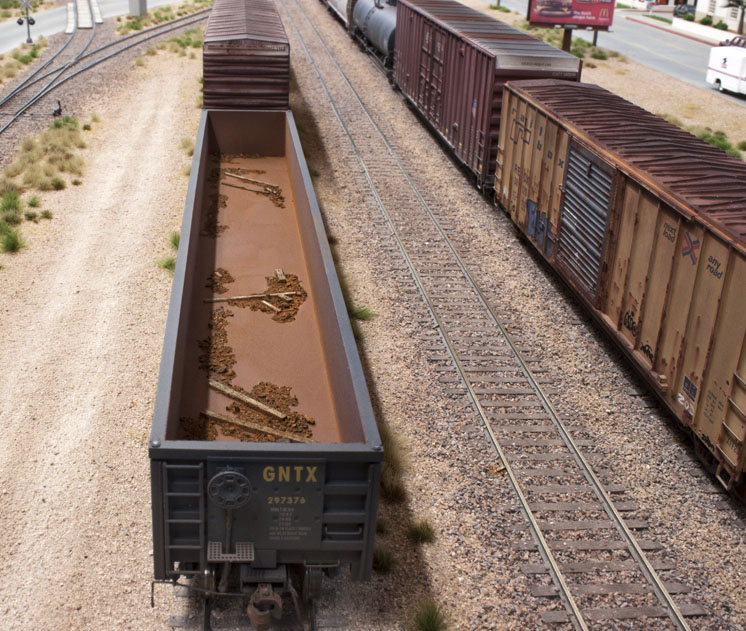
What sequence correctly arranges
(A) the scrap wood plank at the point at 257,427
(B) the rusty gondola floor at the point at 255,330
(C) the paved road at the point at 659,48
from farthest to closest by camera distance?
(C) the paved road at the point at 659,48
(B) the rusty gondola floor at the point at 255,330
(A) the scrap wood plank at the point at 257,427

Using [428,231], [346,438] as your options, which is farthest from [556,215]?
[346,438]

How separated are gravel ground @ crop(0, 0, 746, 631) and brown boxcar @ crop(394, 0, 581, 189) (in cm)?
194

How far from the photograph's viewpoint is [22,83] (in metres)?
30.1

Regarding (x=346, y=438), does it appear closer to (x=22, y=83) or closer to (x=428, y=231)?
(x=428, y=231)

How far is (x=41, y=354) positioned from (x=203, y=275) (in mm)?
2727

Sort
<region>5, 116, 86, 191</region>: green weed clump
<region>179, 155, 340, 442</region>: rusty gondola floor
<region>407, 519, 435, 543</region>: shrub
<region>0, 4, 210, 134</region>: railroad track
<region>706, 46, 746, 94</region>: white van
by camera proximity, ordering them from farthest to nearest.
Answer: <region>706, 46, 746, 94</region>: white van < <region>0, 4, 210, 134</region>: railroad track < <region>5, 116, 86, 191</region>: green weed clump < <region>407, 519, 435, 543</region>: shrub < <region>179, 155, 340, 442</region>: rusty gondola floor

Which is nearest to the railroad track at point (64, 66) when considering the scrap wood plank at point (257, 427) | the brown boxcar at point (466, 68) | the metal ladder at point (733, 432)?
the brown boxcar at point (466, 68)

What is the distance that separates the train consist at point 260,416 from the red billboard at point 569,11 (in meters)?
25.3

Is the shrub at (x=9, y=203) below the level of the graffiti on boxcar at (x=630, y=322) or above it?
below

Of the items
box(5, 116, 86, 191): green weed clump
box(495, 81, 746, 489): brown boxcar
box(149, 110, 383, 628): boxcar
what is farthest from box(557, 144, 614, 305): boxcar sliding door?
box(5, 116, 86, 191): green weed clump

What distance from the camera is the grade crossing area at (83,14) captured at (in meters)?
47.2

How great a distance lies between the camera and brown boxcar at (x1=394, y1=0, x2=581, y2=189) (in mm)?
17922

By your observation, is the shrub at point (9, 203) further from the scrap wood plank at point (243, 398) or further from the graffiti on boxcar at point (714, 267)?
the graffiti on boxcar at point (714, 267)

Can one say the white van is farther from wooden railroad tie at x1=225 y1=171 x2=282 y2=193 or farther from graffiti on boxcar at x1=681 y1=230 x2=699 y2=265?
graffiti on boxcar at x1=681 y1=230 x2=699 y2=265
